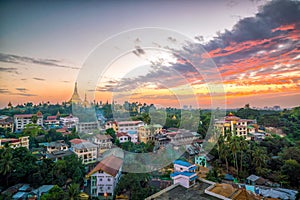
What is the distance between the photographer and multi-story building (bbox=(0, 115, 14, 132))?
613cm

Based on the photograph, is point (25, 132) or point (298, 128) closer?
point (298, 128)

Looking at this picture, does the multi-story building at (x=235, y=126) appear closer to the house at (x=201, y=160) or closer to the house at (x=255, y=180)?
the house at (x=201, y=160)

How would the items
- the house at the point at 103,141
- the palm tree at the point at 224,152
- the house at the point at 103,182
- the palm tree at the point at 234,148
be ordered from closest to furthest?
the house at the point at 103,182, the palm tree at the point at 234,148, the palm tree at the point at 224,152, the house at the point at 103,141

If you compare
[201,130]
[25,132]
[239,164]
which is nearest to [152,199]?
[239,164]

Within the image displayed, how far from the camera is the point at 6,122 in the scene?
A: 6.24 m

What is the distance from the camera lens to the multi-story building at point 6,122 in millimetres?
6132

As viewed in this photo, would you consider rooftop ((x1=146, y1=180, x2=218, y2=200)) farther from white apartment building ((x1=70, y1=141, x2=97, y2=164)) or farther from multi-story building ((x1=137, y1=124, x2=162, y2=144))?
multi-story building ((x1=137, y1=124, x2=162, y2=144))

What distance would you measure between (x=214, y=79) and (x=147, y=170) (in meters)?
2.02

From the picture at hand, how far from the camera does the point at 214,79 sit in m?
3.00

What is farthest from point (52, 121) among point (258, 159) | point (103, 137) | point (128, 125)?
point (258, 159)

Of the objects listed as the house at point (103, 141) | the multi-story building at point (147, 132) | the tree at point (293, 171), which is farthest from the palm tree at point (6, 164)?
the tree at point (293, 171)

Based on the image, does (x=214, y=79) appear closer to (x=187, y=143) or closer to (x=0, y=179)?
(x=187, y=143)

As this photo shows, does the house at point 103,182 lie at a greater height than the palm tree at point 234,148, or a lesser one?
lesser

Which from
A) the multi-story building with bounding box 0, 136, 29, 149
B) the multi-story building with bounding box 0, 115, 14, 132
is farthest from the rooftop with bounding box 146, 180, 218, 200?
the multi-story building with bounding box 0, 115, 14, 132
